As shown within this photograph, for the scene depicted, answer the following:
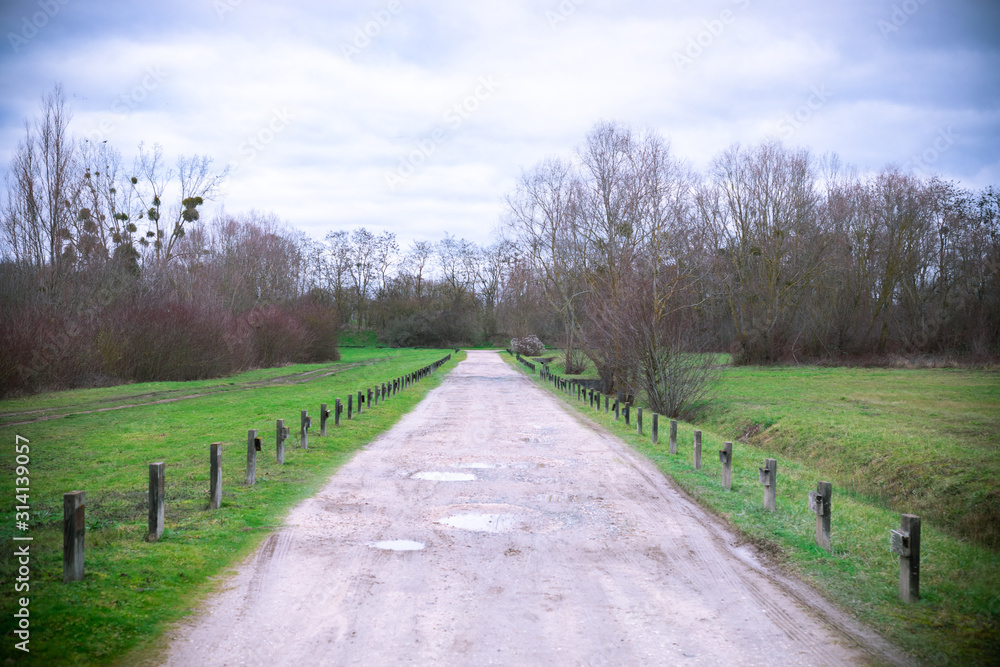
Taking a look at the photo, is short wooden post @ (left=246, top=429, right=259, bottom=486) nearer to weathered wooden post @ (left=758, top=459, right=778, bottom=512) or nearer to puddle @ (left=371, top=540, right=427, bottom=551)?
puddle @ (left=371, top=540, right=427, bottom=551)

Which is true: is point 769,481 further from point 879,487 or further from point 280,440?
point 280,440

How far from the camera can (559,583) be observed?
601 centimetres

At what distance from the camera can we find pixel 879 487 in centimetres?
1284

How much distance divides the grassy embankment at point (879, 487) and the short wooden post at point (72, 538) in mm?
6367

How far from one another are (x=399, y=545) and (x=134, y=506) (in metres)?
3.70

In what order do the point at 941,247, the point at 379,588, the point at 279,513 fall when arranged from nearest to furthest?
the point at 379,588
the point at 279,513
the point at 941,247

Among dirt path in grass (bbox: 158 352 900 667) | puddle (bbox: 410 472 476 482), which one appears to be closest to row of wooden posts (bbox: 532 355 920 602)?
dirt path in grass (bbox: 158 352 900 667)

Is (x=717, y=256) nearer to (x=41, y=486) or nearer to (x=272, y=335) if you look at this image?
(x=272, y=335)

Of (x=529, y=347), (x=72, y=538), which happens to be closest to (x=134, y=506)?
(x=72, y=538)

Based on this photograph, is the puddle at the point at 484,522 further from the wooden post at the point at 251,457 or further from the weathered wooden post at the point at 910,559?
the weathered wooden post at the point at 910,559

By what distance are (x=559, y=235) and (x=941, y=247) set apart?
83.5ft

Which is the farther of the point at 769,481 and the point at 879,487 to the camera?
the point at 879,487

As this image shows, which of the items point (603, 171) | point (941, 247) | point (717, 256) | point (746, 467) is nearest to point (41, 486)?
point (746, 467)

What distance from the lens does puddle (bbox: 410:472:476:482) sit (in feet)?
34.8
